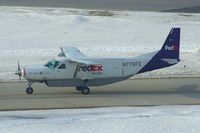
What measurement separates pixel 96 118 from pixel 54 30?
25.4 metres

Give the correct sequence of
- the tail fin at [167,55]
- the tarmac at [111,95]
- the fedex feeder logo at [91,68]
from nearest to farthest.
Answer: the tarmac at [111,95], the fedex feeder logo at [91,68], the tail fin at [167,55]

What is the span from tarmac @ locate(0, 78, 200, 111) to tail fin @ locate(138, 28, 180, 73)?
3.20 ft

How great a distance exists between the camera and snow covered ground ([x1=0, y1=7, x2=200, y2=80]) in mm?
33000

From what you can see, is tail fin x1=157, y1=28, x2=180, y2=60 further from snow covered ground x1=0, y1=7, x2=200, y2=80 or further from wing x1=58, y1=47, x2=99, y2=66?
wing x1=58, y1=47, x2=99, y2=66

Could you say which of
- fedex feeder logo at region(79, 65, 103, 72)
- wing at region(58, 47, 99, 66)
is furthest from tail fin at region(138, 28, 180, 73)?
wing at region(58, 47, 99, 66)

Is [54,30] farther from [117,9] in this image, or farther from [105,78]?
[105,78]

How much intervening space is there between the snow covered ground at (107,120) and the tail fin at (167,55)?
4790mm

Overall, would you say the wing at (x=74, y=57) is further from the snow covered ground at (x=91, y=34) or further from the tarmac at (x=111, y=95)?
the snow covered ground at (x=91, y=34)

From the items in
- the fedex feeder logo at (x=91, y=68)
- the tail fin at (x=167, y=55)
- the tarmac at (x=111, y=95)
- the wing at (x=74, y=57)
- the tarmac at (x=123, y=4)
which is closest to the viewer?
the tarmac at (x=111, y=95)

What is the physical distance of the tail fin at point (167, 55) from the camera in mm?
26344

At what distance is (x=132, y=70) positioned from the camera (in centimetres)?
2608

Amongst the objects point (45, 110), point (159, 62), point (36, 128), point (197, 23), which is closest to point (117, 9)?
point (197, 23)

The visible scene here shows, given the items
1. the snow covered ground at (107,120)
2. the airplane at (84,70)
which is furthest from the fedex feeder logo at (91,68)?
the snow covered ground at (107,120)

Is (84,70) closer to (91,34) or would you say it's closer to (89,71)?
(89,71)
